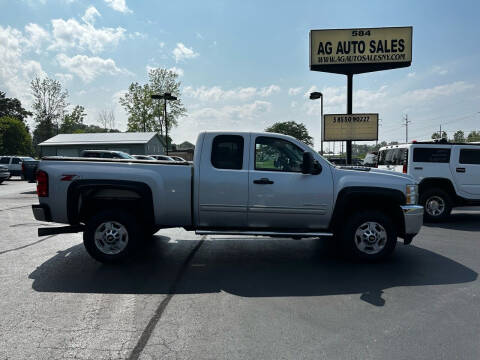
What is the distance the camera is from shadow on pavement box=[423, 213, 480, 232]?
25.6ft

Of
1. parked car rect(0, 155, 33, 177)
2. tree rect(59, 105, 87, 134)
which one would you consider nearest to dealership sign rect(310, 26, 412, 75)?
parked car rect(0, 155, 33, 177)

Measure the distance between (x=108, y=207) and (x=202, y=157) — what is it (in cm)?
171

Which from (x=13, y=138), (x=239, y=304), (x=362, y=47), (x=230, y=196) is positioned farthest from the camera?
(x=13, y=138)

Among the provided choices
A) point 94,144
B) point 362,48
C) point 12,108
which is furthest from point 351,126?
point 12,108

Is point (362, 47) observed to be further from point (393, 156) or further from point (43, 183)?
point (43, 183)

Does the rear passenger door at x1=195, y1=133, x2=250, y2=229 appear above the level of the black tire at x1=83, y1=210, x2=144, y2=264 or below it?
above

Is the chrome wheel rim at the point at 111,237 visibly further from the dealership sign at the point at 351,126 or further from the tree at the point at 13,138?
the tree at the point at 13,138

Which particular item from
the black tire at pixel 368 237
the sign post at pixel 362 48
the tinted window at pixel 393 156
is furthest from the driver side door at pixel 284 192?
the sign post at pixel 362 48

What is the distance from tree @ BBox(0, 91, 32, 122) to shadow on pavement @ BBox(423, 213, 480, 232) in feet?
273

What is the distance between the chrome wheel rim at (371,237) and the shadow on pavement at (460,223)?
396cm

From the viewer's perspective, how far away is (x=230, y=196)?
15.6 ft

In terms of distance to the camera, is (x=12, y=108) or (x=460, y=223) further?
(x=12, y=108)

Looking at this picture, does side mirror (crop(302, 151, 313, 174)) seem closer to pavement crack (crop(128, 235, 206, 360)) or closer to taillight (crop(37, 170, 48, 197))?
pavement crack (crop(128, 235, 206, 360))

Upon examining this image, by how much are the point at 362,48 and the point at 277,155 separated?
12835 millimetres
